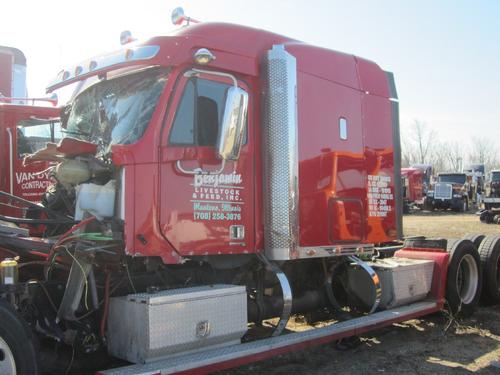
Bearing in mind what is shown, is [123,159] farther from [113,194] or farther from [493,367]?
[493,367]

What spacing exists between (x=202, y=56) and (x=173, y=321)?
2091 millimetres

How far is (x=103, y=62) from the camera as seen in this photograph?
15.5 ft

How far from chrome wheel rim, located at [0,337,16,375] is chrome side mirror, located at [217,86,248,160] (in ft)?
6.61

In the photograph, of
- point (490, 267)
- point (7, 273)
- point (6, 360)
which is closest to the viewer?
point (6, 360)

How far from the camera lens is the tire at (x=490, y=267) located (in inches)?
314

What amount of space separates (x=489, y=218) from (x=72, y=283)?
25.6 m

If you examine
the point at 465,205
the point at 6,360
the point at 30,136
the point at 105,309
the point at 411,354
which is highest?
the point at 30,136

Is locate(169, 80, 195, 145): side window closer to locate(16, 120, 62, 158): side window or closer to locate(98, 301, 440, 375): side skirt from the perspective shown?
locate(98, 301, 440, 375): side skirt

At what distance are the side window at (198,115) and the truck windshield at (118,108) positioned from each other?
22 centimetres

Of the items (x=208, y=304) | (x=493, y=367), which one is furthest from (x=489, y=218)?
(x=208, y=304)

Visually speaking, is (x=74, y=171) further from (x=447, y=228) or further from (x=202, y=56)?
(x=447, y=228)

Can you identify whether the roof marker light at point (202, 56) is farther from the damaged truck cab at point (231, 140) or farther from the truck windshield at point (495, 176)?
the truck windshield at point (495, 176)

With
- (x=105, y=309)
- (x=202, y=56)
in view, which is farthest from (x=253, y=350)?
(x=202, y=56)

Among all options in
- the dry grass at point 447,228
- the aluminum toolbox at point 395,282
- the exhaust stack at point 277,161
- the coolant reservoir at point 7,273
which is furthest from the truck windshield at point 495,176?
the coolant reservoir at point 7,273
